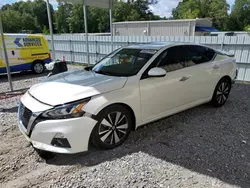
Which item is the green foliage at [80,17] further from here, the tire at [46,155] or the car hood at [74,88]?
the tire at [46,155]

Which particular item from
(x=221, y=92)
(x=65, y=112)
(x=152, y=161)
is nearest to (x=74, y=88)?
(x=65, y=112)

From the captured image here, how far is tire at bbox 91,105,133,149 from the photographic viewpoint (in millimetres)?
2850

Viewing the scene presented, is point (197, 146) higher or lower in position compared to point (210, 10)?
lower

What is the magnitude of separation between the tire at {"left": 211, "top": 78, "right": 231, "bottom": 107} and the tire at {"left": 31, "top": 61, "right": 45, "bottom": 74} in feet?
26.7

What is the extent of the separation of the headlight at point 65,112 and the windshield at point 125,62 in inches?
39.3

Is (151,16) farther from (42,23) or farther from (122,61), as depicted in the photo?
(122,61)

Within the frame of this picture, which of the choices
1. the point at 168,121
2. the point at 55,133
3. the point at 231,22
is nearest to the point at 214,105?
the point at 168,121

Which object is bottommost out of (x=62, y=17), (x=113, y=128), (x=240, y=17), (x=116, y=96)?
(x=113, y=128)

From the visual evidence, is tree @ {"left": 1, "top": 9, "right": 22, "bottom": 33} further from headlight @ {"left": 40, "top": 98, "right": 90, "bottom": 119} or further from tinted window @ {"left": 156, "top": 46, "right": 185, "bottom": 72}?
headlight @ {"left": 40, "top": 98, "right": 90, "bottom": 119}

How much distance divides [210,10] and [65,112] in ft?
182

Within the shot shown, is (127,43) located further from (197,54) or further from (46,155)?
(46,155)

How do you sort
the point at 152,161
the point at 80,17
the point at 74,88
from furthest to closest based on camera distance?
the point at 80,17
the point at 74,88
the point at 152,161

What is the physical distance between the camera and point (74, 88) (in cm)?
291

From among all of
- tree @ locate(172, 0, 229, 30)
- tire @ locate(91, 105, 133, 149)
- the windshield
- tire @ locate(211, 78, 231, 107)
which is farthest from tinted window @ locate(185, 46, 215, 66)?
tree @ locate(172, 0, 229, 30)
